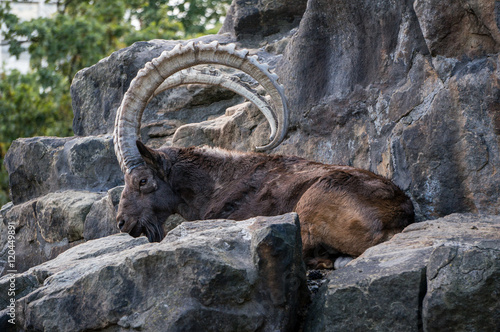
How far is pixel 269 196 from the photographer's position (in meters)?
4.83

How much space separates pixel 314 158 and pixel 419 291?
10.0 feet

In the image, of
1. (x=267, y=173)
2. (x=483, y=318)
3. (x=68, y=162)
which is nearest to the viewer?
(x=483, y=318)

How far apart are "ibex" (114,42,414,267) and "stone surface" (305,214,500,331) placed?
121 centimetres

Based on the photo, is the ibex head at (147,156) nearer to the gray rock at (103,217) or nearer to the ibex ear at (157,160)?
the ibex ear at (157,160)

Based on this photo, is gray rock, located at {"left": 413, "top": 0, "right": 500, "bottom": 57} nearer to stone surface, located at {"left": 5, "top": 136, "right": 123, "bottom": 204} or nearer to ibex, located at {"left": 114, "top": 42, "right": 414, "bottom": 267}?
ibex, located at {"left": 114, "top": 42, "right": 414, "bottom": 267}

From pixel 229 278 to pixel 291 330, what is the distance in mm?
414

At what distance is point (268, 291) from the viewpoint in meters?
3.01

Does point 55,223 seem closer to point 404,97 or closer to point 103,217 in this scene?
point 103,217

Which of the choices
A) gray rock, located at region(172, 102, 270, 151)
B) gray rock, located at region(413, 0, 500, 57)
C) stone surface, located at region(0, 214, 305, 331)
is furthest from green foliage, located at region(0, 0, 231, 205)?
stone surface, located at region(0, 214, 305, 331)

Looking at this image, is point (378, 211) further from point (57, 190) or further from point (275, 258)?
point (57, 190)

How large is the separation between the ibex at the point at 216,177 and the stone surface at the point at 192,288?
120cm

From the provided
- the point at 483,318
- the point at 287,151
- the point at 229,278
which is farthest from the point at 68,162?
the point at 483,318

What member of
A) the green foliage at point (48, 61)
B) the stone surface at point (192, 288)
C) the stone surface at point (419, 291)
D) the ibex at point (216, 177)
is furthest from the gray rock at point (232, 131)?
the green foliage at point (48, 61)

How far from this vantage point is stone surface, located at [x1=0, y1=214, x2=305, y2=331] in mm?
2934
